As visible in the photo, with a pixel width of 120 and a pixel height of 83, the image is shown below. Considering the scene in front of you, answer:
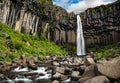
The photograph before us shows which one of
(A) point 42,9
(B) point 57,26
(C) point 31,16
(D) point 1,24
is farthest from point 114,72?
(B) point 57,26

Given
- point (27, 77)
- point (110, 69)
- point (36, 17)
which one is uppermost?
point (36, 17)

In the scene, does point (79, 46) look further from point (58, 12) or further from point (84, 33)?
point (58, 12)

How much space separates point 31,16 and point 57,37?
1906cm

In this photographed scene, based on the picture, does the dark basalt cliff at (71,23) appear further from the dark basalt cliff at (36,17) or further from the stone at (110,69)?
the stone at (110,69)

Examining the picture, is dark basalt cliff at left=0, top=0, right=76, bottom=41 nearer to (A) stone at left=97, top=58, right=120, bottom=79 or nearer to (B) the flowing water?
(B) the flowing water

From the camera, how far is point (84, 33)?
99.8 metres

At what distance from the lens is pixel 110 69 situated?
50.2 ft

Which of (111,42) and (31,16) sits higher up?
(31,16)

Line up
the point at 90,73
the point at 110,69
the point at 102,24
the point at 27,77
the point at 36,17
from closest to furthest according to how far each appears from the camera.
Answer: the point at 110,69 < the point at 90,73 < the point at 27,77 < the point at 36,17 < the point at 102,24

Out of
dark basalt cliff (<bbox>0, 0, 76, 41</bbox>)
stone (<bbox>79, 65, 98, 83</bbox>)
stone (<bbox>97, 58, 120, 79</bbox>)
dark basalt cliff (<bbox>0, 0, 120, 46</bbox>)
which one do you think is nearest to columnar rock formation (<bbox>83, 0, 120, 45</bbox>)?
dark basalt cliff (<bbox>0, 0, 120, 46</bbox>)

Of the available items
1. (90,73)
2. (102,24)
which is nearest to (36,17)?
(102,24)

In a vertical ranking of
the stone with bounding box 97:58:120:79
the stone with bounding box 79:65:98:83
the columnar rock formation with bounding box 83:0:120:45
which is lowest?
the stone with bounding box 79:65:98:83

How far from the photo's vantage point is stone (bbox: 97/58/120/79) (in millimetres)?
15023

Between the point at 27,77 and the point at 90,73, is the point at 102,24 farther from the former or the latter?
the point at 90,73
